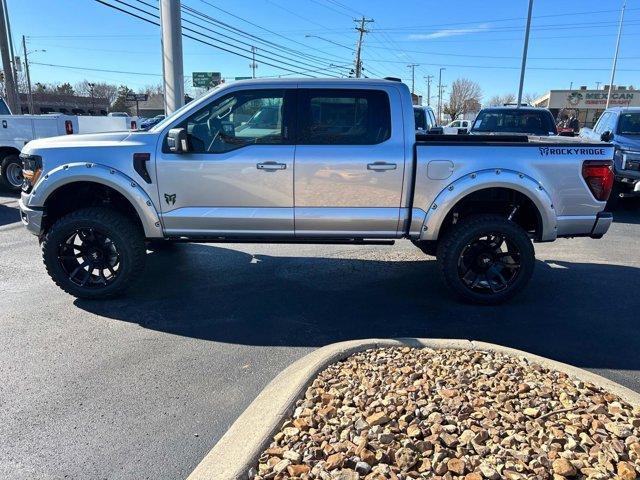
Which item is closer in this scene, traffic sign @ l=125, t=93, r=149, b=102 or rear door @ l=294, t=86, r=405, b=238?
rear door @ l=294, t=86, r=405, b=238

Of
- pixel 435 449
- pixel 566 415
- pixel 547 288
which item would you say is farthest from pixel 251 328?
pixel 547 288

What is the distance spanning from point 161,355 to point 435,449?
2302 mm

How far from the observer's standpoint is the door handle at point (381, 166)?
4.54m

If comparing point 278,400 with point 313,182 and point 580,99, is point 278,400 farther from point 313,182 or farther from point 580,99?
point 580,99

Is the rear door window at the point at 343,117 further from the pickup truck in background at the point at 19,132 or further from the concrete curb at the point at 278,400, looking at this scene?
the pickup truck in background at the point at 19,132

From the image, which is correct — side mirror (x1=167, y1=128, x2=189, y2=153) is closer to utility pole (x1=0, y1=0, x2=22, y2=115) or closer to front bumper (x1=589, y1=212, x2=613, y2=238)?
front bumper (x1=589, y1=212, x2=613, y2=238)

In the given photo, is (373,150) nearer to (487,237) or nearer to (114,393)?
(487,237)

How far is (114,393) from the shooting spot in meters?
3.28

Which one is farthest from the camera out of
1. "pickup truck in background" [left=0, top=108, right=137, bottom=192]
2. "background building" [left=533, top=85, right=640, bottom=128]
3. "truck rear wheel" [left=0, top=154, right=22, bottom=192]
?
"background building" [left=533, top=85, right=640, bottom=128]

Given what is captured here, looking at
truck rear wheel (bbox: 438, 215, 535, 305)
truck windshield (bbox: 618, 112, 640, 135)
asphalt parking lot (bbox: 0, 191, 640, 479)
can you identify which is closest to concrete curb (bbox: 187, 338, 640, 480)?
asphalt parking lot (bbox: 0, 191, 640, 479)

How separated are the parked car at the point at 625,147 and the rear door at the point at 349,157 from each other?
20.7 ft

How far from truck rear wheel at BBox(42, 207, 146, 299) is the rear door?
1.67 meters

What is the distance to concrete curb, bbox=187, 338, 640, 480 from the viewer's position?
237 cm

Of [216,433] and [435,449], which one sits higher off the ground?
[435,449]
